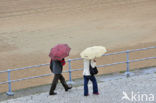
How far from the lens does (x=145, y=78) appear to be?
986 cm

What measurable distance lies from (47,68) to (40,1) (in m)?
10.1

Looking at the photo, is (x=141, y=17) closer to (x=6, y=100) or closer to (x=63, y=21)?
(x=63, y=21)

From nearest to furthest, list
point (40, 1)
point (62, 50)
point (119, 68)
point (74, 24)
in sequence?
1. point (62, 50)
2. point (119, 68)
3. point (74, 24)
4. point (40, 1)

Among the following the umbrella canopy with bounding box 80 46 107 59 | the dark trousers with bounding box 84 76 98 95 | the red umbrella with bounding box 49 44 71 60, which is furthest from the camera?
the dark trousers with bounding box 84 76 98 95

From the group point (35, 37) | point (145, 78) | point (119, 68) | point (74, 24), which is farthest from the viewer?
point (74, 24)

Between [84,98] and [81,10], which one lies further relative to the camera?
[81,10]

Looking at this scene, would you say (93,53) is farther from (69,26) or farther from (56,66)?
(69,26)

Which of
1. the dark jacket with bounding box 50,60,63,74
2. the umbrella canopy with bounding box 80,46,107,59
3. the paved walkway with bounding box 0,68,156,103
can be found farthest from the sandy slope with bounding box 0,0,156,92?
the umbrella canopy with bounding box 80,46,107,59

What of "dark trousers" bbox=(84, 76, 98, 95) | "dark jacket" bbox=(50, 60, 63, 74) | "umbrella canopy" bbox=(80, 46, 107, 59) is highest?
"umbrella canopy" bbox=(80, 46, 107, 59)

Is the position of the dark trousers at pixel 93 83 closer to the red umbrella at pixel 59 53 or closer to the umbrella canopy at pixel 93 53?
the umbrella canopy at pixel 93 53

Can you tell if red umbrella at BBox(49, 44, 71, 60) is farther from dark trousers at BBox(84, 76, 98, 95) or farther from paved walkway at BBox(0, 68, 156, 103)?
paved walkway at BBox(0, 68, 156, 103)

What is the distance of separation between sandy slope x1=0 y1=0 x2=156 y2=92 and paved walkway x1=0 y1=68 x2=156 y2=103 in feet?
17.4

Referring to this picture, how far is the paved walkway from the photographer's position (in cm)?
873

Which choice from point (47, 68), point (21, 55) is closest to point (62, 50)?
point (47, 68)
